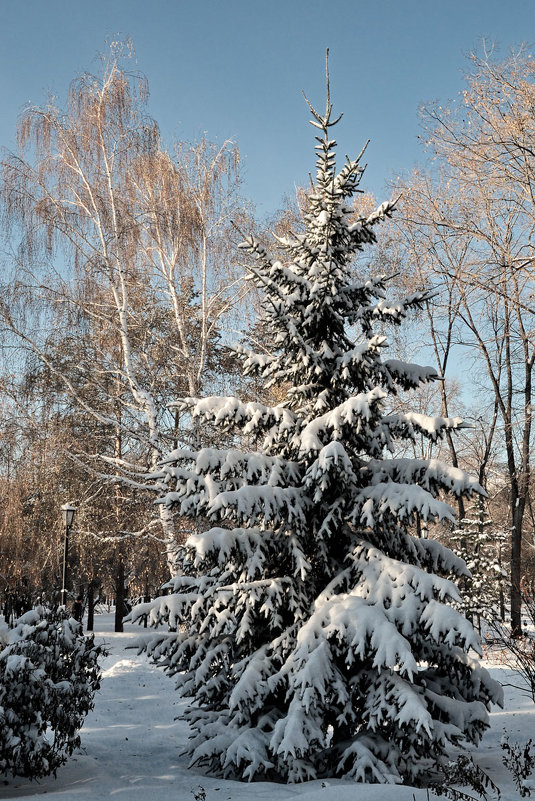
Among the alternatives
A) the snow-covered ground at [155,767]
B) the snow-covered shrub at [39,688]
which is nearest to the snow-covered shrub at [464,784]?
the snow-covered ground at [155,767]

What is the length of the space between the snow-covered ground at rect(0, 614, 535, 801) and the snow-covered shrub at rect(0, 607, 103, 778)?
1.01 feet

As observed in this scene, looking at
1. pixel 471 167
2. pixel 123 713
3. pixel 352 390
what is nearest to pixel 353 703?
pixel 352 390

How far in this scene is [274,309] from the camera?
294 inches

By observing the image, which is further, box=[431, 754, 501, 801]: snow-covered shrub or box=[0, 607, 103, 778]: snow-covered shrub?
box=[0, 607, 103, 778]: snow-covered shrub

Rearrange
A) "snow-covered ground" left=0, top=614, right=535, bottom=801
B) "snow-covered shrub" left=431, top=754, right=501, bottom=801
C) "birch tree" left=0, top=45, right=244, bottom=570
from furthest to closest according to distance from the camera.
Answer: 1. "birch tree" left=0, top=45, right=244, bottom=570
2. "snow-covered ground" left=0, top=614, right=535, bottom=801
3. "snow-covered shrub" left=431, top=754, right=501, bottom=801

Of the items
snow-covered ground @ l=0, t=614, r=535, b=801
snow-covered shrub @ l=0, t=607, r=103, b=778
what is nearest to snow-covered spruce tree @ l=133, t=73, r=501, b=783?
snow-covered ground @ l=0, t=614, r=535, b=801

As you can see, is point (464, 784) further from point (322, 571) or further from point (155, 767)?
A: point (155, 767)

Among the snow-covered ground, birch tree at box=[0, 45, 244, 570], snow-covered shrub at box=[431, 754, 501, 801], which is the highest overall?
birch tree at box=[0, 45, 244, 570]

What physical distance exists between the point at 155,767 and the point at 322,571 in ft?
9.56

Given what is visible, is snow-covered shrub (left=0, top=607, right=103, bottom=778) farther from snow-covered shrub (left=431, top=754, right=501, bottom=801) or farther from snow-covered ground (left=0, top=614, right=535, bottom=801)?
snow-covered shrub (left=431, top=754, right=501, bottom=801)

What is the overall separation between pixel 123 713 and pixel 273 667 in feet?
17.8

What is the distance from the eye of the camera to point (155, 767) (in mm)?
7309

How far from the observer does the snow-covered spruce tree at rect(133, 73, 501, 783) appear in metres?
6.12

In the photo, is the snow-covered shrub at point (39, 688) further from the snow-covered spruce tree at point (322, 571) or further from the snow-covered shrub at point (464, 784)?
the snow-covered shrub at point (464, 784)
